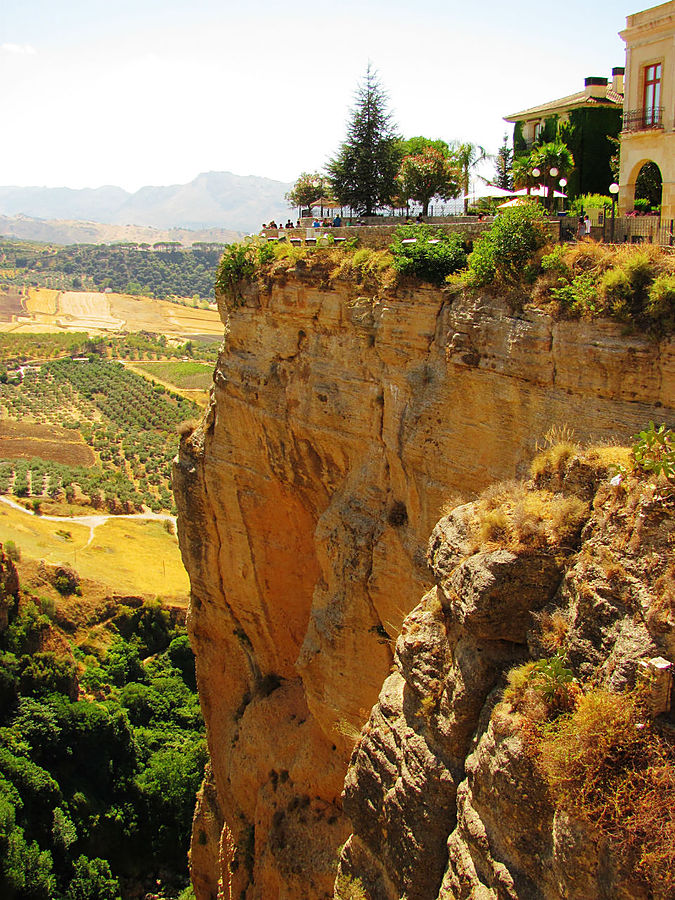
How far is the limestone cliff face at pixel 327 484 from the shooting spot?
12922 millimetres

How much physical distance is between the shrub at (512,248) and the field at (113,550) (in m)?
40.6

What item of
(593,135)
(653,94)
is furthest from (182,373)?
(653,94)

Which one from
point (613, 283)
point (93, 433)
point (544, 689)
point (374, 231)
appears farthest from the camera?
point (93, 433)

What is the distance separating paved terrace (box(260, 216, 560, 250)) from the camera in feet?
52.6

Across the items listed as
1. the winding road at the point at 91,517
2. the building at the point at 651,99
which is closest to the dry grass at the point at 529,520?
the building at the point at 651,99

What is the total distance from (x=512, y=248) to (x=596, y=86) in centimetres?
1189

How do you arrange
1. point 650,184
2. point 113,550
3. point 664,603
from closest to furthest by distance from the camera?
1. point 664,603
2. point 650,184
3. point 113,550

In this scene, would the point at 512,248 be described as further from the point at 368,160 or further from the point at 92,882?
the point at 92,882

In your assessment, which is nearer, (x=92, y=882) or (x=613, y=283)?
(x=613, y=283)

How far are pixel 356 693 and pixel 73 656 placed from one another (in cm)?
2781

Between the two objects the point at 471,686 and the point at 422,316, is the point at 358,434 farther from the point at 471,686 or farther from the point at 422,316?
the point at 471,686

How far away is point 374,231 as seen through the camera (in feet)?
60.0

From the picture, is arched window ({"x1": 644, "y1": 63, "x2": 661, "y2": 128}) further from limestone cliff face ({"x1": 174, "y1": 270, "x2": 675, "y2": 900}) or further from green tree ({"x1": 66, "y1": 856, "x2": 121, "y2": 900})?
green tree ({"x1": 66, "y1": 856, "x2": 121, "y2": 900})

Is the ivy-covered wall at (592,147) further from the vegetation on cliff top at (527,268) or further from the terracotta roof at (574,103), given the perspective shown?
the vegetation on cliff top at (527,268)
